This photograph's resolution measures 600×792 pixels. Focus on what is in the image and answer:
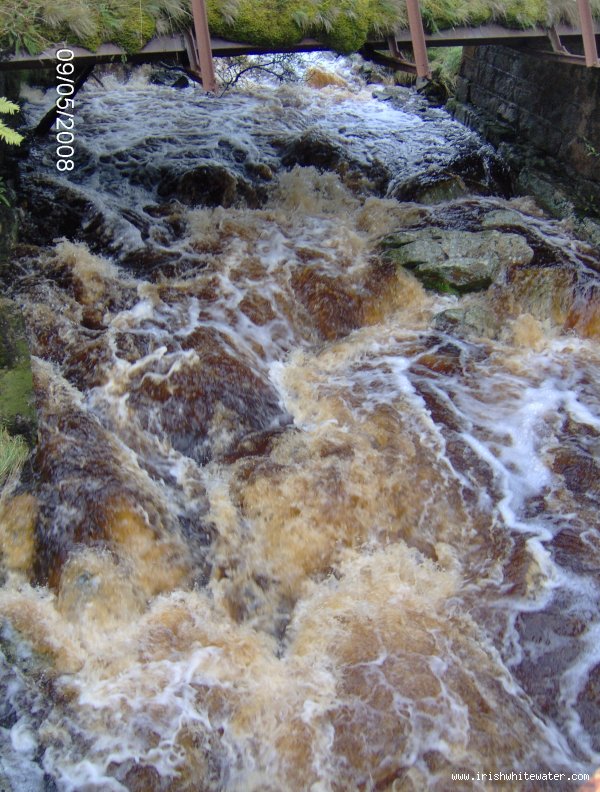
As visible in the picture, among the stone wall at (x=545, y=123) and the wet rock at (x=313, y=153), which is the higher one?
the stone wall at (x=545, y=123)

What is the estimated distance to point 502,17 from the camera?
677 centimetres

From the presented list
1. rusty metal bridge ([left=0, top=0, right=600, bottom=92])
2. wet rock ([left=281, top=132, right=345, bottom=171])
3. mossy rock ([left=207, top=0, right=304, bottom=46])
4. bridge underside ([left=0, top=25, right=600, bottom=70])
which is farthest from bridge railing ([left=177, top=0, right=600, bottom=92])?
wet rock ([left=281, top=132, right=345, bottom=171])

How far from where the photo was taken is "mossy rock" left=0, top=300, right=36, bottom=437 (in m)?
4.45

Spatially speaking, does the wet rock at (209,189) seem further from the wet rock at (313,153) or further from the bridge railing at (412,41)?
the bridge railing at (412,41)

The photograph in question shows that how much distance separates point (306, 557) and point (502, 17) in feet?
20.3

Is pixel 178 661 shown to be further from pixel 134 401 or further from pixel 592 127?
pixel 592 127

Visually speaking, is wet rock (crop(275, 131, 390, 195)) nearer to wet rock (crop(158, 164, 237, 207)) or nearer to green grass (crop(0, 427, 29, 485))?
wet rock (crop(158, 164, 237, 207))

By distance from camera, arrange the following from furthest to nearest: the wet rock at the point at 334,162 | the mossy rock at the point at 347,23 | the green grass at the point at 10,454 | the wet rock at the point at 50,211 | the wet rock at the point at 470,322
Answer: the wet rock at the point at 334,162 → the wet rock at the point at 50,211 → the wet rock at the point at 470,322 → the mossy rock at the point at 347,23 → the green grass at the point at 10,454

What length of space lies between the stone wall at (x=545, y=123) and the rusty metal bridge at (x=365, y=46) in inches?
46.3

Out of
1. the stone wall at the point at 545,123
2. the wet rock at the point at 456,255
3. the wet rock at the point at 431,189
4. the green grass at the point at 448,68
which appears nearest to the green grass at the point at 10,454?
the wet rock at the point at 456,255

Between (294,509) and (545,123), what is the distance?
7.80 meters

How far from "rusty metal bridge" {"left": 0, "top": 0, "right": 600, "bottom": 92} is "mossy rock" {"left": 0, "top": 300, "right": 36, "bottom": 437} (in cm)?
213

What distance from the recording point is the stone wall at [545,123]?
26.7ft

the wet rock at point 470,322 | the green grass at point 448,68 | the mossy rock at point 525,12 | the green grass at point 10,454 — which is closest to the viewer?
the green grass at point 10,454
